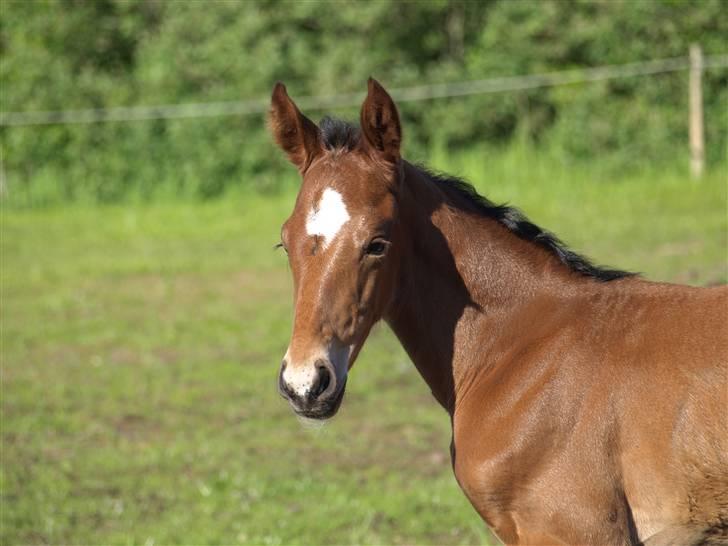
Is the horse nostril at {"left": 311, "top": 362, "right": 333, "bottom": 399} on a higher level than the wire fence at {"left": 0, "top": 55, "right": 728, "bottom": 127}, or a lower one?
higher

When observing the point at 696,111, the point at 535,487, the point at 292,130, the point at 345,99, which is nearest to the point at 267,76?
the point at 345,99

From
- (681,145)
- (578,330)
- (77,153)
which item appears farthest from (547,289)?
(77,153)

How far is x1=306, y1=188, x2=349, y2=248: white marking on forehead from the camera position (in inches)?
147

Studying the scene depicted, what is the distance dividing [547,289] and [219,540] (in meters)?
2.72

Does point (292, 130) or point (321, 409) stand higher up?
point (292, 130)

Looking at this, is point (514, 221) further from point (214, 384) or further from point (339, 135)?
point (214, 384)

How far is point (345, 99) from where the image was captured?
54.4ft

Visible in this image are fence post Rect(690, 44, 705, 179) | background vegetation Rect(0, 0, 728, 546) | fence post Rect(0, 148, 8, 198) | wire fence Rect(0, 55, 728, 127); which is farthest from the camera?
fence post Rect(0, 148, 8, 198)

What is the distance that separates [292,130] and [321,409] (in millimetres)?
1077

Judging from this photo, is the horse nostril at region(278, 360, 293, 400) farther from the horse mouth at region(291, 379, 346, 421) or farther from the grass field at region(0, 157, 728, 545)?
the grass field at region(0, 157, 728, 545)

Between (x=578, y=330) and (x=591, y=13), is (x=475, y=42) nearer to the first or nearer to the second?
(x=591, y=13)

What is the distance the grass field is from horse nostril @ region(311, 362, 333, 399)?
86cm

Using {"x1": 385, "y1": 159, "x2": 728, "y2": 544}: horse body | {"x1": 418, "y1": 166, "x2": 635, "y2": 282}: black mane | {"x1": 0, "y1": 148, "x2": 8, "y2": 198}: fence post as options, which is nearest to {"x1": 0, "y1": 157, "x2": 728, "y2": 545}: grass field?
{"x1": 385, "y1": 159, "x2": 728, "y2": 544}: horse body

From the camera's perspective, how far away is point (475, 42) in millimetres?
17844
